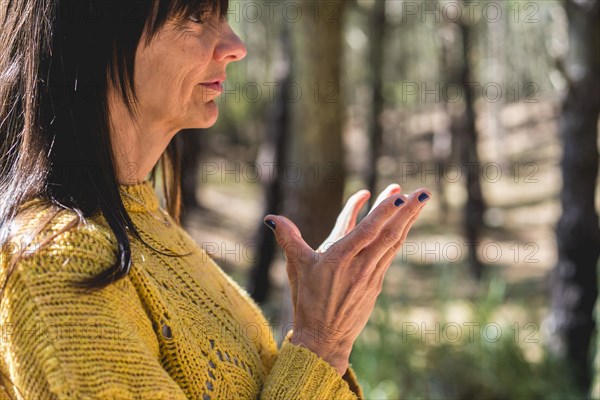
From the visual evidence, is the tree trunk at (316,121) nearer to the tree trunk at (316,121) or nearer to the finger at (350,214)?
the tree trunk at (316,121)

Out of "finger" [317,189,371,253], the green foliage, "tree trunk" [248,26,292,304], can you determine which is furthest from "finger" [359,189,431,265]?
"tree trunk" [248,26,292,304]

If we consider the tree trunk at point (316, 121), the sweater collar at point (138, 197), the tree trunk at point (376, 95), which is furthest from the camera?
the tree trunk at point (376, 95)

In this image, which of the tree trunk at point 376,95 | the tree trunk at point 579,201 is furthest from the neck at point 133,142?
the tree trunk at point 376,95

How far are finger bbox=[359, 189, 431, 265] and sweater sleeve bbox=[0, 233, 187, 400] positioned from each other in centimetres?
46

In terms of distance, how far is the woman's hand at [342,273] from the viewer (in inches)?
57.2

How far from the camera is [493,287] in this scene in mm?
5488

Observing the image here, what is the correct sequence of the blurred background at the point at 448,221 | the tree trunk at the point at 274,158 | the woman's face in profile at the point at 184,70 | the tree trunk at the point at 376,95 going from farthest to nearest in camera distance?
the tree trunk at the point at 376,95, the tree trunk at the point at 274,158, the blurred background at the point at 448,221, the woman's face in profile at the point at 184,70

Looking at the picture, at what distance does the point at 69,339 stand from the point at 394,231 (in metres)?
0.62

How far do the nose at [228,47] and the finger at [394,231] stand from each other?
0.44 meters

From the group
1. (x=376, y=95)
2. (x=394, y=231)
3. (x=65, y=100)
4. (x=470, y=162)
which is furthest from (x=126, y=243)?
(x=376, y=95)

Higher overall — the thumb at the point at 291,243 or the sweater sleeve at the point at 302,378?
the thumb at the point at 291,243

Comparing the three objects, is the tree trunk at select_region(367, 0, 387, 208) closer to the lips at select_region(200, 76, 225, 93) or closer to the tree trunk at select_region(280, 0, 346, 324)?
the tree trunk at select_region(280, 0, 346, 324)

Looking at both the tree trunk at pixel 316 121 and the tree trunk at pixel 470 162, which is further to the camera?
the tree trunk at pixel 470 162

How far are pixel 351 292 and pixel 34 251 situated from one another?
595 mm
